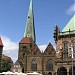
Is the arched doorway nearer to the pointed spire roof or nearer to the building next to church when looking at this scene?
the building next to church

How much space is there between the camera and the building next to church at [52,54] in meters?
68.4

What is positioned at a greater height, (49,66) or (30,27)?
(30,27)

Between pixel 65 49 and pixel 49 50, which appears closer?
pixel 65 49

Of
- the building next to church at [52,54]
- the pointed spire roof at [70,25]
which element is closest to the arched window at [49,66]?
the building next to church at [52,54]

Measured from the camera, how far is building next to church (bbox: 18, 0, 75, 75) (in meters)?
68.4

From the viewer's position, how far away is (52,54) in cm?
8981

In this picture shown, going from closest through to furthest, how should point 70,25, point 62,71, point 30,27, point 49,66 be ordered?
point 62,71 → point 70,25 → point 49,66 → point 30,27

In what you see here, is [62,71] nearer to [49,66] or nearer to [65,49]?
[65,49]

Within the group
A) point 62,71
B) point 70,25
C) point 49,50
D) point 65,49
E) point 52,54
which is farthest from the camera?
point 49,50

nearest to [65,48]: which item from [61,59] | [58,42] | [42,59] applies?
[58,42]

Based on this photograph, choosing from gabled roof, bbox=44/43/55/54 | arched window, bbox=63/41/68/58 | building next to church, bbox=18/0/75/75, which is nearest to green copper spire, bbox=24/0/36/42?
building next to church, bbox=18/0/75/75

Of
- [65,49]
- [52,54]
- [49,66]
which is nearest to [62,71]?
[65,49]

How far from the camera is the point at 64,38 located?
246 feet

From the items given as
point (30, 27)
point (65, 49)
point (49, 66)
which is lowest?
point (49, 66)
